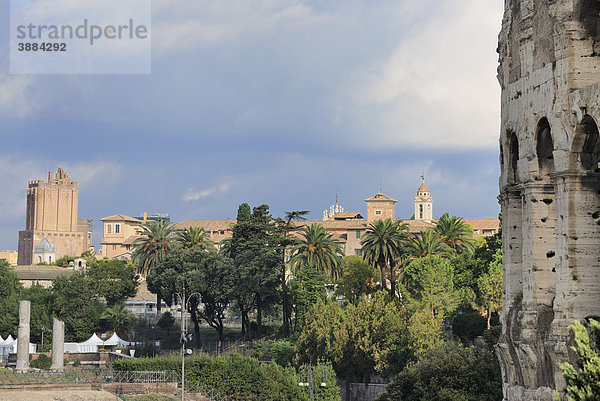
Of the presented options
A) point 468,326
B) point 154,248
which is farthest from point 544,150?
point 154,248

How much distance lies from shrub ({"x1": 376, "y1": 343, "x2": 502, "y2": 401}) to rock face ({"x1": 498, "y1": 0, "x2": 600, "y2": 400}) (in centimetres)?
1697

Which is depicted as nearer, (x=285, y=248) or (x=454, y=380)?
(x=454, y=380)

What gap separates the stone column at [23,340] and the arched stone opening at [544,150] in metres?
48.8

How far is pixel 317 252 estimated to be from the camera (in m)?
86.6

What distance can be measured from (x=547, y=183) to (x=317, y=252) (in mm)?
63766

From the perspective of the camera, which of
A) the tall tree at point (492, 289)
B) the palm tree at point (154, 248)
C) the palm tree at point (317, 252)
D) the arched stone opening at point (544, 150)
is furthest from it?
the palm tree at point (154, 248)

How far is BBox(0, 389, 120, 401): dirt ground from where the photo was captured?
141 ft

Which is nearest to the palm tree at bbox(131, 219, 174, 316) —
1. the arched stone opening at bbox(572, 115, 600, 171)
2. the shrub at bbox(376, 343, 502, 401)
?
the shrub at bbox(376, 343, 502, 401)

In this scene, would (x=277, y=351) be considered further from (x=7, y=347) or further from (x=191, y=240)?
(x=191, y=240)

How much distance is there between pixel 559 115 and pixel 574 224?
248 centimetres

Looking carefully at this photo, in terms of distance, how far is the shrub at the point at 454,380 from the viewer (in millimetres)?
41312

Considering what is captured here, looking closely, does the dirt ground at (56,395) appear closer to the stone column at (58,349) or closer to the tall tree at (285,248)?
the stone column at (58,349)

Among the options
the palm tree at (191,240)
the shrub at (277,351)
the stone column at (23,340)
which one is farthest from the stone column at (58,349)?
the palm tree at (191,240)

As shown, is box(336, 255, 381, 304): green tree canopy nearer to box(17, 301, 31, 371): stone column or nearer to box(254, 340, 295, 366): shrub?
box(254, 340, 295, 366): shrub
